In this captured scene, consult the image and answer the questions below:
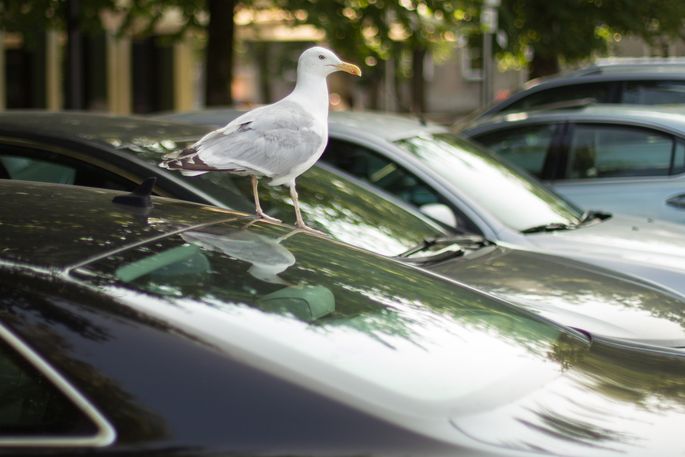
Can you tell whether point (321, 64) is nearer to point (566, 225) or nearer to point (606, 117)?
point (566, 225)

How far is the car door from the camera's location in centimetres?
814

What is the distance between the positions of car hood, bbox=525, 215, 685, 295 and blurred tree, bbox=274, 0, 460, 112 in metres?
3.46

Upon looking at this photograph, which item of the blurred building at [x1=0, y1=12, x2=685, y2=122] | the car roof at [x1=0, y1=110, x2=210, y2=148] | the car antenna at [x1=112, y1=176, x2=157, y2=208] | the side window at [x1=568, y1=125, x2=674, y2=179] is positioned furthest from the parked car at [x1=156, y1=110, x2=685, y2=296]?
the blurred building at [x1=0, y1=12, x2=685, y2=122]

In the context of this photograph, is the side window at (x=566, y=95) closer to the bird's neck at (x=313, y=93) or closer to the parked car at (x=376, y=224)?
the parked car at (x=376, y=224)

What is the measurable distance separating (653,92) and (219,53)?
3976 millimetres

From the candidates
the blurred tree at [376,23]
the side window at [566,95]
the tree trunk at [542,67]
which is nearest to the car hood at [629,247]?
the blurred tree at [376,23]

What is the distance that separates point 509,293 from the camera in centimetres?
445

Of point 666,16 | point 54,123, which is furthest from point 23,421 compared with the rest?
point 666,16

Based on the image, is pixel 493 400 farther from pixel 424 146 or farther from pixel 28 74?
pixel 28 74

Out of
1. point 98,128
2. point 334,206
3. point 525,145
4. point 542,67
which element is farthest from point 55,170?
point 542,67

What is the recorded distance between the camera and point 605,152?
27.9 ft

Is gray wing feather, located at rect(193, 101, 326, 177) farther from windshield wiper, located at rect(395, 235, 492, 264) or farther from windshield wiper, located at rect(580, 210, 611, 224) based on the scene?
windshield wiper, located at rect(580, 210, 611, 224)

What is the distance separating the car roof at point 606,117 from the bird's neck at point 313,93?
481cm

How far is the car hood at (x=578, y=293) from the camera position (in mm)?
4109
